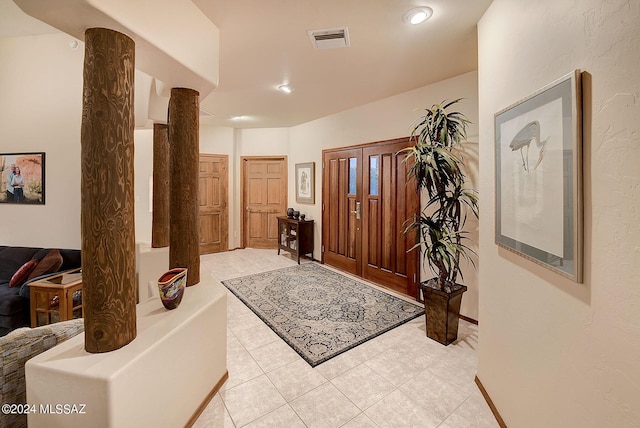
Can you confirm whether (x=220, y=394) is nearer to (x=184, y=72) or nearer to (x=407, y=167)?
(x=184, y=72)

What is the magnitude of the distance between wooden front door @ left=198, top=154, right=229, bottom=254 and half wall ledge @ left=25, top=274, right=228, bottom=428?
162 inches

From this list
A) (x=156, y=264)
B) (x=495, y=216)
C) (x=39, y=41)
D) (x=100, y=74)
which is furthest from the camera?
(x=39, y=41)

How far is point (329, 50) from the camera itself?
8.09 ft

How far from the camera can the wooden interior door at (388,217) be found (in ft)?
11.5

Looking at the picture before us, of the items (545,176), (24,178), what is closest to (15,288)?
(24,178)

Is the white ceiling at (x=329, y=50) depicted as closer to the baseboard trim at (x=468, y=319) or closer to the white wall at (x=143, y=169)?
the white wall at (x=143, y=169)

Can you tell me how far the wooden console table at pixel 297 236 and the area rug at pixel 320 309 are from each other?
0.77 m

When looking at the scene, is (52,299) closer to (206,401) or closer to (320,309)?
(206,401)

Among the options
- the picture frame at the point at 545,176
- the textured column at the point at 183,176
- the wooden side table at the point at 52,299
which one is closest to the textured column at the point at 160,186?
the wooden side table at the point at 52,299

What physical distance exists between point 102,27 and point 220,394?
87.0 inches

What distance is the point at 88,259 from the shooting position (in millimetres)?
1272

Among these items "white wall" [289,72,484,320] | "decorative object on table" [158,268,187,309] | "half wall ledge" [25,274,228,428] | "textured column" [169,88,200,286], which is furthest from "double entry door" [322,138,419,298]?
"decorative object on table" [158,268,187,309]

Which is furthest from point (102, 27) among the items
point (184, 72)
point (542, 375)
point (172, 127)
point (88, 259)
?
point (542, 375)

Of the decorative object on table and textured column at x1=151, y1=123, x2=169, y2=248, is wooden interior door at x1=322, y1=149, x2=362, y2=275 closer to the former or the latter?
textured column at x1=151, y1=123, x2=169, y2=248
